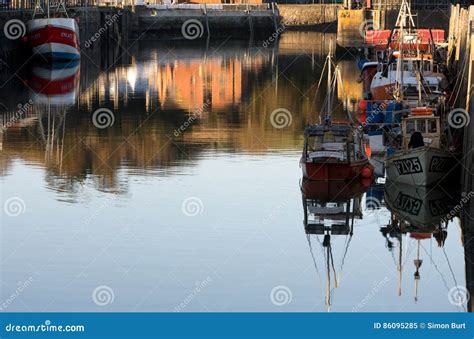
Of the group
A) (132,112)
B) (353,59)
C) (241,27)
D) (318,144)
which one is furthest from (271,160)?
(241,27)

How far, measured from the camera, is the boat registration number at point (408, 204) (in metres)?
26.1

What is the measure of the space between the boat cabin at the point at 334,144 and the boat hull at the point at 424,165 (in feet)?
3.62

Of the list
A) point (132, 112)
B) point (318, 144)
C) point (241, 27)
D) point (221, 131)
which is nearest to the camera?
point (318, 144)

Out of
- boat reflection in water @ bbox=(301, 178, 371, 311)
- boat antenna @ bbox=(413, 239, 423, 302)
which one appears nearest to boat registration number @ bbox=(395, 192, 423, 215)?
boat reflection in water @ bbox=(301, 178, 371, 311)

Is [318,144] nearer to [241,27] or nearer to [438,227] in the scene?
[438,227]

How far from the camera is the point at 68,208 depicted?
26.1m

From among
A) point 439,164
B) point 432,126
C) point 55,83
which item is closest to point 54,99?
point 55,83

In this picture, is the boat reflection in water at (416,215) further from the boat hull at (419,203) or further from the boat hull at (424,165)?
the boat hull at (424,165)

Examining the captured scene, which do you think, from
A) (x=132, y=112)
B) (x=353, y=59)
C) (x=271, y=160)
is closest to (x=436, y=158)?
(x=271, y=160)

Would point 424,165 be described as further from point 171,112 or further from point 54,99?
point 54,99

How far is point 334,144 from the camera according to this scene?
29344 millimetres

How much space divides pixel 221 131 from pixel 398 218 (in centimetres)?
1408

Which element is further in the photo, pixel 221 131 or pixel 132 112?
pixel 132 112

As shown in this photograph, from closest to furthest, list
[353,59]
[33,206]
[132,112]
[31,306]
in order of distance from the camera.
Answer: [31,306] → [33,206] → [132,112] → [353,59]
